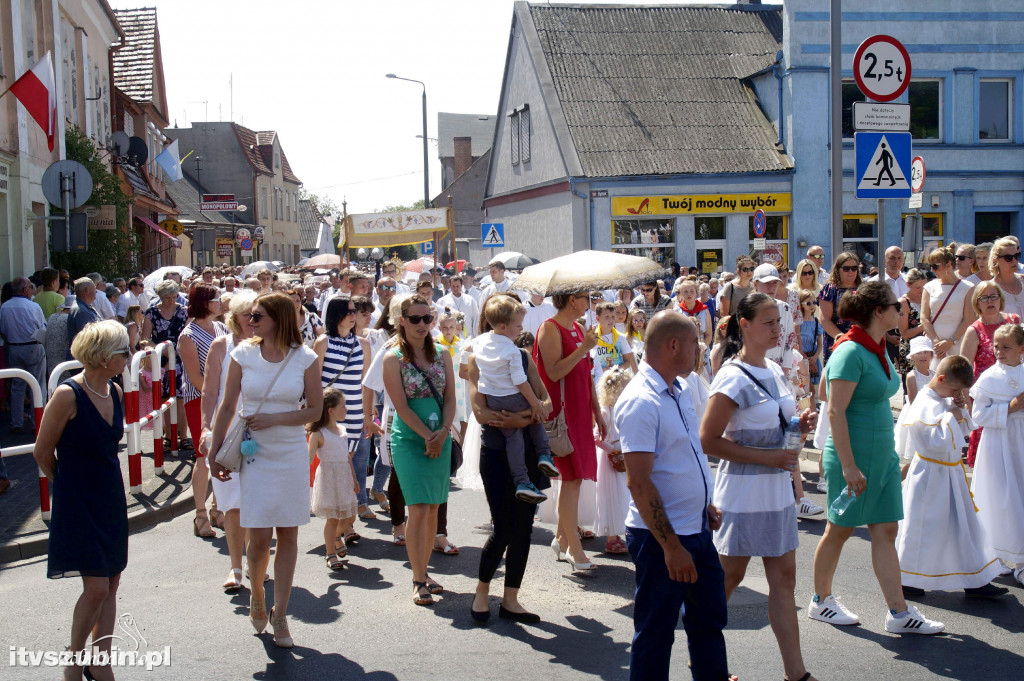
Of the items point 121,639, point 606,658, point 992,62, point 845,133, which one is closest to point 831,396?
point 606,658

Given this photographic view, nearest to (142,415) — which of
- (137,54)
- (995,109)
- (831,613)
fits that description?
(831,613)

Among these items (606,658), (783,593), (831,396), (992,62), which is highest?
(992,62)

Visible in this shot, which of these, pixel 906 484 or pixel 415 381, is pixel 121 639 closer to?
pixel 415 381

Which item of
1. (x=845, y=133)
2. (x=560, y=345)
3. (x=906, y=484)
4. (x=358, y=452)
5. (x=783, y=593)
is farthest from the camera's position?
(x=845, y=133)

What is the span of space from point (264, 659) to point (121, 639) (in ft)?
2.92

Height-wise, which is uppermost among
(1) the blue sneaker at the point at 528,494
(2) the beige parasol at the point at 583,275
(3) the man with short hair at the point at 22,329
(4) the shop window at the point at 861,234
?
(4) the shop window at the point at 861,234

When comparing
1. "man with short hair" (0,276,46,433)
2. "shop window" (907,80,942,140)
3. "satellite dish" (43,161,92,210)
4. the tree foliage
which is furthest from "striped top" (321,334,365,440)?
"shop window" (907,80,942,140)

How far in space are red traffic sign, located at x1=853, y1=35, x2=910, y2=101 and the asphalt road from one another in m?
4.73

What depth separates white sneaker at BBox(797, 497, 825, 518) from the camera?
26.0 ft

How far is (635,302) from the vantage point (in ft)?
38.6

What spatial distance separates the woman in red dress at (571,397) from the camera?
661cm

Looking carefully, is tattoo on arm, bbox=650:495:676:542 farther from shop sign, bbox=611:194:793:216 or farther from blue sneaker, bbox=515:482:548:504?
shop sign, bbox=611:194:793:216

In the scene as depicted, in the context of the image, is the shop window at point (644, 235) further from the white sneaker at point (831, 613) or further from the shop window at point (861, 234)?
the white sneaker at point (831, 613)

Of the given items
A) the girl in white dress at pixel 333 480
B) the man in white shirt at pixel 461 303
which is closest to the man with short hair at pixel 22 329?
the man in white shirt at pixel 461 303
